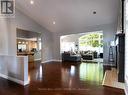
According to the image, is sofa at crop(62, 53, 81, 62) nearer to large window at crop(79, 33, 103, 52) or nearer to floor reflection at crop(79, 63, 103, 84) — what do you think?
floor reflection at crop(79, 63, 103, 84)

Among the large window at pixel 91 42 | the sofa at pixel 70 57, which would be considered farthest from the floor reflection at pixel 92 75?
the large window at pixel 91 42

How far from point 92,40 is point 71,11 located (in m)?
8.26

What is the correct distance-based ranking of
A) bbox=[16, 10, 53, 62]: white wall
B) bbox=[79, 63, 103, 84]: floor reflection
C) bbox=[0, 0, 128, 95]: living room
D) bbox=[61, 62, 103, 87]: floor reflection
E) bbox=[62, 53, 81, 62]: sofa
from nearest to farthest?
bbox=[0, 0, 128, 95]: living room → bbox=[61, 62, 103, 87]: floor reflection → bbox=[79, 63, 103, 84]: floor reflection → bbox=[16, 10, 53, 62]: white wall → bbox=[62, 53, 81, 62]: sofa

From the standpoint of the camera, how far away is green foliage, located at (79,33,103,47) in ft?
48.0

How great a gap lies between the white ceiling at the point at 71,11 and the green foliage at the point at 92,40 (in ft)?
18.1

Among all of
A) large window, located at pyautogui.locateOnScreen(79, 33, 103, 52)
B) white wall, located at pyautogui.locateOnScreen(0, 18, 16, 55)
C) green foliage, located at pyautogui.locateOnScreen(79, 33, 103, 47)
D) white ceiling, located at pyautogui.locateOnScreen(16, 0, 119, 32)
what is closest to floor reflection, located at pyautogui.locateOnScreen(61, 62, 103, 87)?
white wall, located at pyautogui.locateOnScreen(0, 18, 16, 55)

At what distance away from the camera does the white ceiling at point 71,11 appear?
6534 millimetres

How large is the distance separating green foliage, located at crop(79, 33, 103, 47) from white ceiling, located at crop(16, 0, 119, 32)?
553cm

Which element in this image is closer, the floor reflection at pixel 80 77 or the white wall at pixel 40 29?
the floor reflection at pixel 80 77

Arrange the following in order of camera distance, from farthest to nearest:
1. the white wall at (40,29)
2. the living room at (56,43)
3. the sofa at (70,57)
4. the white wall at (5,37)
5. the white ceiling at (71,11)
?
the sofa at (70,57) < the white wall at (40,29) < the white ceiling at (71,11) < the white wall at (5,37) < the living room at (56,43)

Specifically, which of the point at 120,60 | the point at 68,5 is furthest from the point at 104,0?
the point at 120,60

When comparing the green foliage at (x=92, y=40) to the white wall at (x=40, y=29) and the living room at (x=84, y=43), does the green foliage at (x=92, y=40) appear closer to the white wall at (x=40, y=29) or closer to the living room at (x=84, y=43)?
the living room at (x=84, y=43)

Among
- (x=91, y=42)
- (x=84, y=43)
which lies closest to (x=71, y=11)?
(x=91, y=42)

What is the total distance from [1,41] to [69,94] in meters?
3.95
